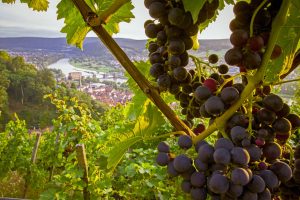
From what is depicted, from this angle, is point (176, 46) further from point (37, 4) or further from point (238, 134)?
point (37, 4)

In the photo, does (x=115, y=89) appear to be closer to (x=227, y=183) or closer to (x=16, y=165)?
(x=16, y=165)

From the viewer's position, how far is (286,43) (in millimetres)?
920

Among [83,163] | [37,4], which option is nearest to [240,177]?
[37,4]

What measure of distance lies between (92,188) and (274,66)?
3.07 metres

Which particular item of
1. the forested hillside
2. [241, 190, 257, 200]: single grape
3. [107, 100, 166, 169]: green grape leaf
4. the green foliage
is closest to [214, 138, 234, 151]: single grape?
[241, 190, 257, 200]: single grape

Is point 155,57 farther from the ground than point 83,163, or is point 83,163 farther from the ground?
point 155,57

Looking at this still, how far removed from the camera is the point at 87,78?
47969 millimetres

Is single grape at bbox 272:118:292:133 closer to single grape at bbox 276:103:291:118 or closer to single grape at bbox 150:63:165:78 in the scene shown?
single grape at bbox 276:103:291:118

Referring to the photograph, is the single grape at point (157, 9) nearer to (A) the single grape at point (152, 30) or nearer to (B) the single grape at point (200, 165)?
(A) the single grape at point (152, 30)

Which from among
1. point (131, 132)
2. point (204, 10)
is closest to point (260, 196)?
point (204, 10)

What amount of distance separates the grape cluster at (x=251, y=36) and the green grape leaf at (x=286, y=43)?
0.07 feet

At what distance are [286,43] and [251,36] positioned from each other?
0.12 metres

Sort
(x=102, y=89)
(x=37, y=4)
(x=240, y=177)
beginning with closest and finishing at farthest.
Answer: (x=240, y=177), (x=37, y=4), (x=102, y=89)

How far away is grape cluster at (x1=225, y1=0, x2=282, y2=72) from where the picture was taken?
2.80 feet
